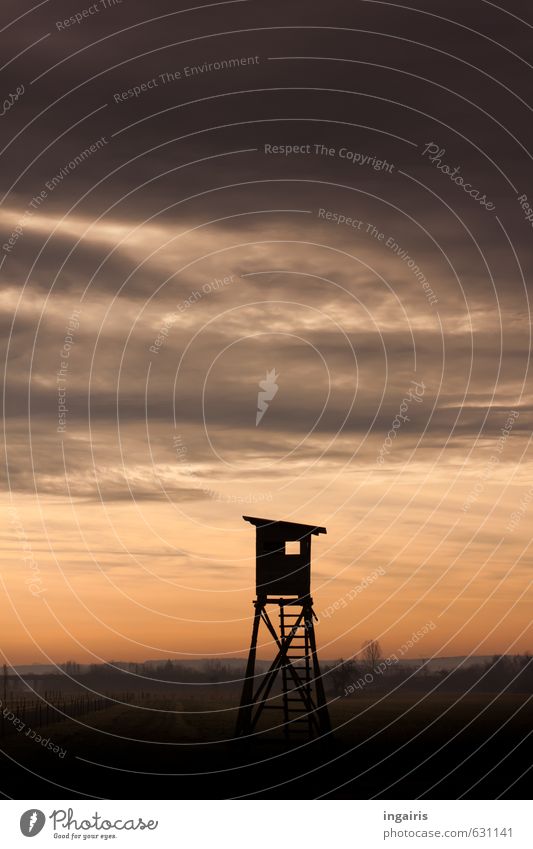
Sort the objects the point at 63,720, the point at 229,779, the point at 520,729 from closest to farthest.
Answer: the point at 229,779, the point at 520,729, the point at 63,720

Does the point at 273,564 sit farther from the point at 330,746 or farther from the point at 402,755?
the point at 402,755

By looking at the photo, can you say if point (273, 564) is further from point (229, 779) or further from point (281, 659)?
point (229, 779)

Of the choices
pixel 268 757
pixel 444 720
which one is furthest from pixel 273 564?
pixel 444 720

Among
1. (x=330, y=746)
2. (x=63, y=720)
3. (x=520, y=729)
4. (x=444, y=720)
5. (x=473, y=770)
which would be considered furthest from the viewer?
(x=444, y=720)

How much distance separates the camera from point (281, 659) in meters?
48.8

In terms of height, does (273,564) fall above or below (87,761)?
above

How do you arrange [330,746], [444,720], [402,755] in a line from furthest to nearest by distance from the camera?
1. [444,720]
2. [402,755]
3. [330,746]

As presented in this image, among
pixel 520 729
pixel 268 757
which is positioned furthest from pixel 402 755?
pixel 520 729

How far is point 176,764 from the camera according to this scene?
47000 millimetres

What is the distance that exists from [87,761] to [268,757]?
775cm
